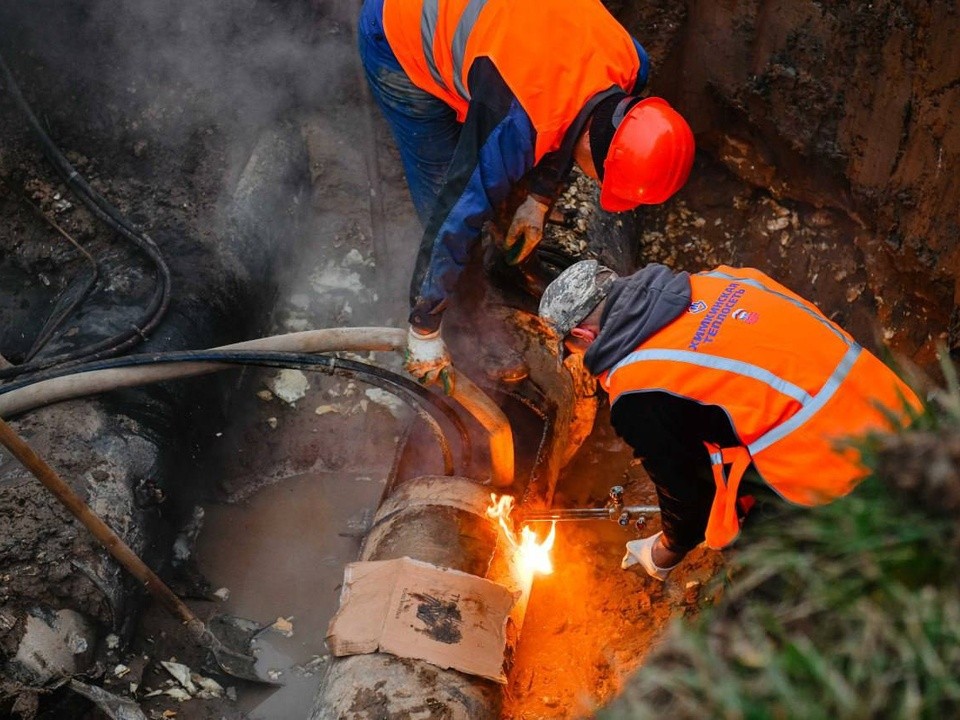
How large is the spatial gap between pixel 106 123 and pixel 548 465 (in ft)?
11.3

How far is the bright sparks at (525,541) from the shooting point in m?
3.37

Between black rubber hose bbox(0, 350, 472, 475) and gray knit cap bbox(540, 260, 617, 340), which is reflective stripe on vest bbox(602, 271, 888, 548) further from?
black rubber hose bbox(0, 350, 472, 475)

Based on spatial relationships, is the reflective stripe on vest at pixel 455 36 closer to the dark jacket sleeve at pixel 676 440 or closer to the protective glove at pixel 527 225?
the protective glove at pixel 527 225

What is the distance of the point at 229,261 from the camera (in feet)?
14.9

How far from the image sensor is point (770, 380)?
2.30 m

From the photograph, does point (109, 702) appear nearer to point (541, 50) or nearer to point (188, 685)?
point (188, 685)

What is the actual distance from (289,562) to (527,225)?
2.04 meters

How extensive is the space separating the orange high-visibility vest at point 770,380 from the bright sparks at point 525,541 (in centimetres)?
107

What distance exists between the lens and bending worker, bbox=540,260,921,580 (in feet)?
7.48

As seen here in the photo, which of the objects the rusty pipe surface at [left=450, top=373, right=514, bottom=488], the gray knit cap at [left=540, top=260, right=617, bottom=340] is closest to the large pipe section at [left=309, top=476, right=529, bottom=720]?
the rusty pipe surface at [left=450, top=373, right=514, bottom=488]

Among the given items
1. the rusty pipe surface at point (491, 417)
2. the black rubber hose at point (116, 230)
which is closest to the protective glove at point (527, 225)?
the rusty pipe surface at point (491, 417)

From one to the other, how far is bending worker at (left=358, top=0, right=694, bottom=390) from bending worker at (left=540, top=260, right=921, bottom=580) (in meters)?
0.59

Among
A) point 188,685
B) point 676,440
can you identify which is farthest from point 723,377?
point 188,685

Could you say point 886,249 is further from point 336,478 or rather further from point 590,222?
point 336,478
